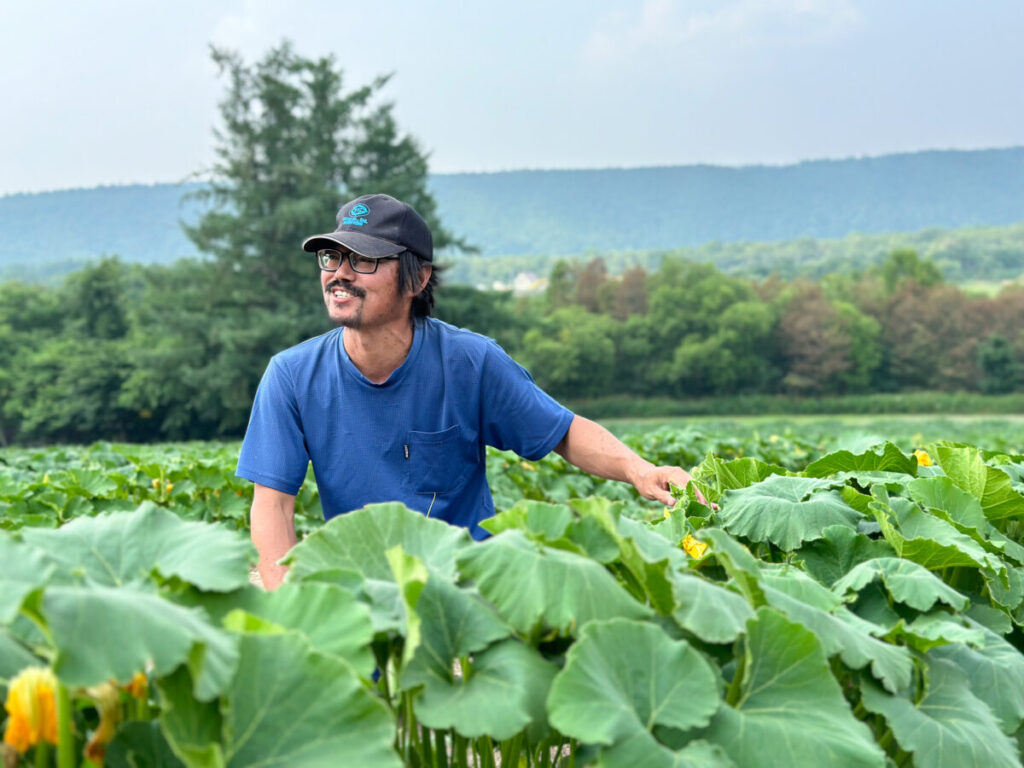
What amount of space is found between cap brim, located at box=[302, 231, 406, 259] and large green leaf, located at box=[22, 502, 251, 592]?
5.86ft

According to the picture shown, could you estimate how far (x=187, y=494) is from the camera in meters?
7.09

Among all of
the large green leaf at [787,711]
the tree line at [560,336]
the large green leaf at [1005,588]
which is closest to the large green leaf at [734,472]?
the large green leaf at [1005,588]

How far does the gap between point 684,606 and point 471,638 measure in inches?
11.1

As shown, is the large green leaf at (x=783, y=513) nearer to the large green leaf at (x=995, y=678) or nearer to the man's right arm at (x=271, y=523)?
the large green leaf at (x=995, y=678)

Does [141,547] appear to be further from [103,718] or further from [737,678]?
[737,678]

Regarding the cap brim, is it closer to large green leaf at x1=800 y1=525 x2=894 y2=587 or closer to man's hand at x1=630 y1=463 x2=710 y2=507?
man's hand at x1=630 y1=463 x2=710 y2=507

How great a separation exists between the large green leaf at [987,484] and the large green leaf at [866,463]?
0.24 m

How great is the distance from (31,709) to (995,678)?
1.49m

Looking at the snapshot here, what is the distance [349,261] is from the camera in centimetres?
332

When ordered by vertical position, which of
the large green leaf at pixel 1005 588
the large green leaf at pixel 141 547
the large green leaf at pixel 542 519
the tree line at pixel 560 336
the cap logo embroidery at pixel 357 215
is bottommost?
the tree line at pixel 560 336

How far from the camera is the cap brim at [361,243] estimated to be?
3.22 m

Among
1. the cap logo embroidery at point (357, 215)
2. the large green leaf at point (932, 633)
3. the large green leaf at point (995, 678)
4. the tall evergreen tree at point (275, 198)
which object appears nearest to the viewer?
the large green leaf at point (932, 633)

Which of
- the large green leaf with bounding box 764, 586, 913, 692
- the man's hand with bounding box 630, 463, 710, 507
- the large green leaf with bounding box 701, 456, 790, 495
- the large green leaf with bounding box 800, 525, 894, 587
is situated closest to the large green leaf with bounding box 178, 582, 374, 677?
the large green leaf with bounding box 764, 586, 913, 692

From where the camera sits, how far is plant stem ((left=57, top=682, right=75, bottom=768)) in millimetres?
1112
